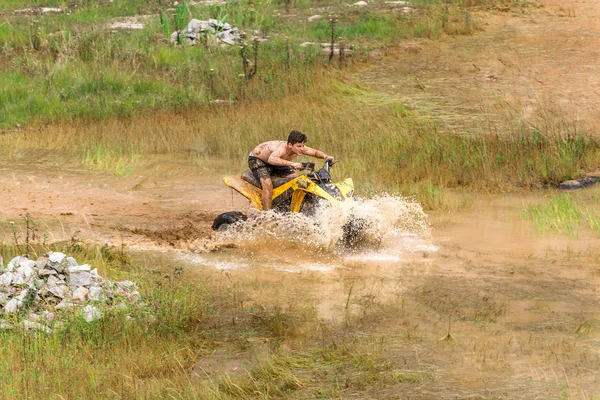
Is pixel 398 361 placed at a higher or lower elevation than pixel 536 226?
higher

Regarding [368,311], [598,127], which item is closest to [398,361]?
[368,311]

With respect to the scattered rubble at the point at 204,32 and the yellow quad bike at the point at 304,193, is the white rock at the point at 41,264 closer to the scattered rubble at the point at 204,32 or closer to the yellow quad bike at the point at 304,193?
the yellow quad bike at the point at 304,193

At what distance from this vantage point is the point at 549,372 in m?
7.96

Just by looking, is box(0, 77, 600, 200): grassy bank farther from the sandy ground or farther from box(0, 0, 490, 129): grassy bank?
box(0, 0, 490, 129): grassy bank

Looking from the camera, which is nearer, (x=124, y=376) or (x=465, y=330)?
(x=124, y=376)

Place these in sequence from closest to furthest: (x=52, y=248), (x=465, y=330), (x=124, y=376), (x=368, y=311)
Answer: (x=124, y=376) < (x=465, y=330) < (x=368, y=311) < (x=52, y=248)

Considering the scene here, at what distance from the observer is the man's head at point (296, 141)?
11633mm

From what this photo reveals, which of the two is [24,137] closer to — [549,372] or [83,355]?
[83,355]

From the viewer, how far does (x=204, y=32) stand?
73.0 ft

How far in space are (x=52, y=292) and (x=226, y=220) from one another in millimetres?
3649

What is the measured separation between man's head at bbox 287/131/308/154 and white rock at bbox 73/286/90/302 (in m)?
3.29

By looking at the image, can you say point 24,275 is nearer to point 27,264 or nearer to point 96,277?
point 27,264

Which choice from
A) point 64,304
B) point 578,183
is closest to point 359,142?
point 578,183

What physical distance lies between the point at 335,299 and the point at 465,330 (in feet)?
4.99
